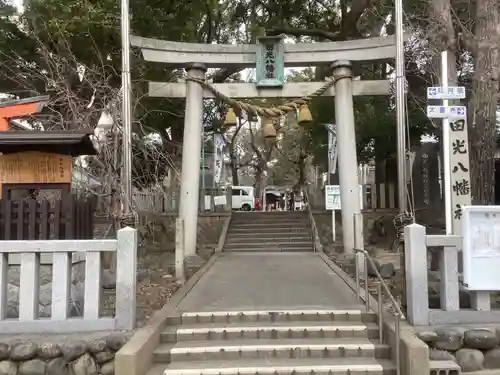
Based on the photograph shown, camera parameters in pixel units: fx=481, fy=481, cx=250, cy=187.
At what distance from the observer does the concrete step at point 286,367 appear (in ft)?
18.4

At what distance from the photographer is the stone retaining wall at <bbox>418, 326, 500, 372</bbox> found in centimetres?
584

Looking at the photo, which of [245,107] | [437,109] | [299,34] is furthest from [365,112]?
[437,109]

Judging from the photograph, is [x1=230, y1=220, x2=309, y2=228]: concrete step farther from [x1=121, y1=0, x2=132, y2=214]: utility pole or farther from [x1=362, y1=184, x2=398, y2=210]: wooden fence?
[x1=121, y1=0, x2=132, y2=214]: utility pole

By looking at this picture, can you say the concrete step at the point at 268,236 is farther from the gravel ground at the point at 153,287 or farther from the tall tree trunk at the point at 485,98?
the tall tree trunk at the point at 485,98

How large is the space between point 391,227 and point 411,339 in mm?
13762

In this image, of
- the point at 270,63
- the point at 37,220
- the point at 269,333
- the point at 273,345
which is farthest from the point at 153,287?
the point at 270,63

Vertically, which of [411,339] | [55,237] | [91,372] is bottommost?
[91,372]

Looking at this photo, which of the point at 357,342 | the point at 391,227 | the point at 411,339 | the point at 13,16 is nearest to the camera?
the point at 411,339

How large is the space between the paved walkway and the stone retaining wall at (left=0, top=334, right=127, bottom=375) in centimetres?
153

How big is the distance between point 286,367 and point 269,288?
10.5 ft

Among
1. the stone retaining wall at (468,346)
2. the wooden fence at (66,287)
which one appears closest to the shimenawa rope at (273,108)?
the wooden fence at (66,287)

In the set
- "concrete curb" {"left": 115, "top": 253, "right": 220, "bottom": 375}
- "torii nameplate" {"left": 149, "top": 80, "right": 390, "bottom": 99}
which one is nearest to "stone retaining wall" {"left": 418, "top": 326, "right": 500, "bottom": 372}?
"concrete curb" {"left": 115, "top": 253, "right": 220, "bottom": 375}

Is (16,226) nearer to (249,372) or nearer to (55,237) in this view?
(55,237)

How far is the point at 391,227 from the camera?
18.8 meters
